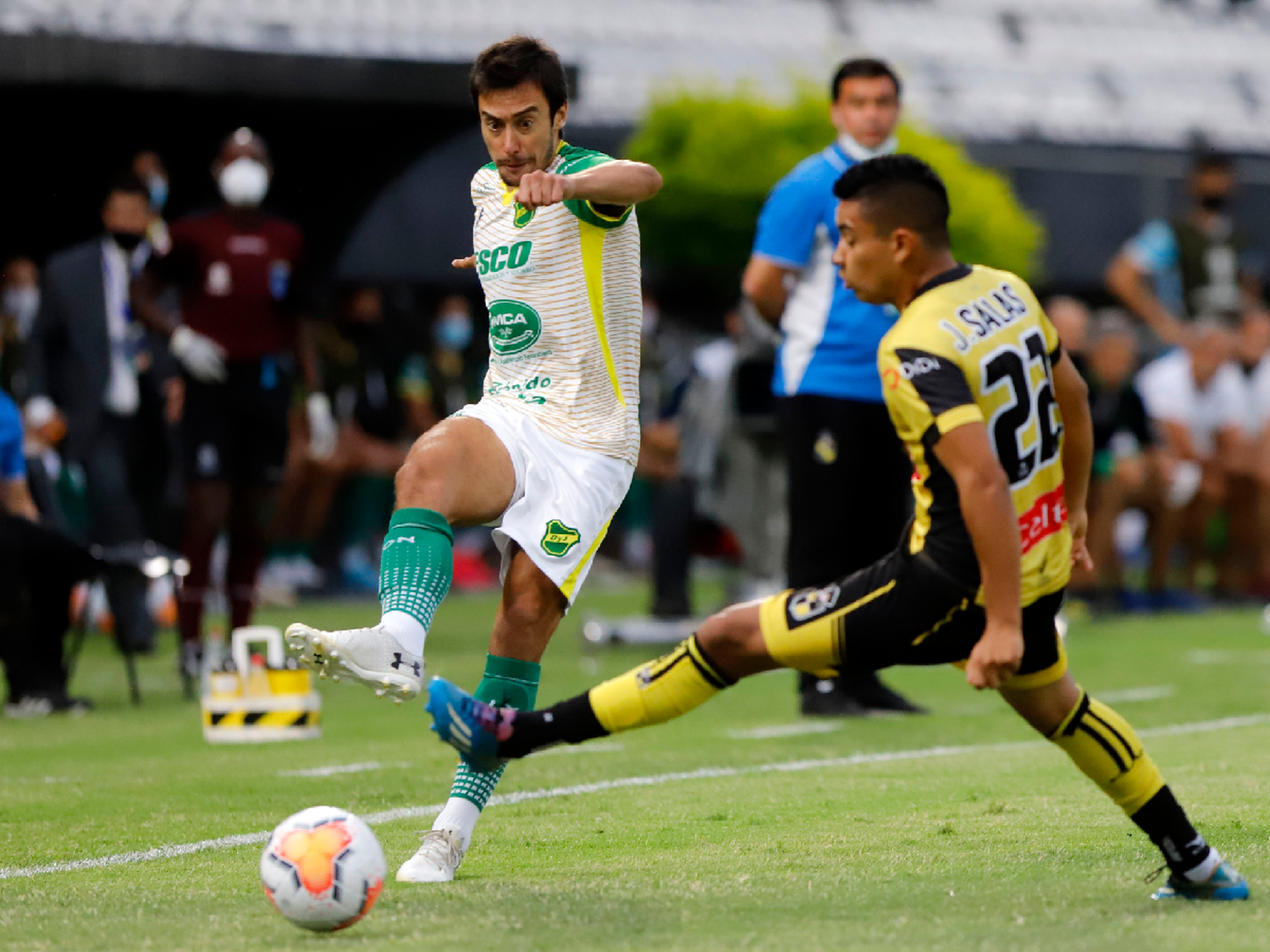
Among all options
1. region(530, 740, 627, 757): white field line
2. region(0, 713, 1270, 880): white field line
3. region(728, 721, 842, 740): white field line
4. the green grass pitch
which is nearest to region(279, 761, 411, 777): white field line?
the green grass pitch

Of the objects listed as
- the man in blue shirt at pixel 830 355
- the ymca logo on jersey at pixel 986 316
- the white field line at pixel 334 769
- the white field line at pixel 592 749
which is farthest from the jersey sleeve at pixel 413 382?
the ymca logo on jersey at pixel 986 316

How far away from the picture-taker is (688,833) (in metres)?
5.73

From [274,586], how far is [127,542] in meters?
4.70

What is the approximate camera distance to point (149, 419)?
13148 mm

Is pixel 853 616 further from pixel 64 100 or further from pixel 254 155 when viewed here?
pixel 64 100

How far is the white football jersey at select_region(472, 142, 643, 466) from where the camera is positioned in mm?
5453

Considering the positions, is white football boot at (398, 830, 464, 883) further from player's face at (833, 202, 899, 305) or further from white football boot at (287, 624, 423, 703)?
player's face at (833, 202, 899, 305)

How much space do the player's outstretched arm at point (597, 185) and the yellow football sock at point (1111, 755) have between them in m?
1.69

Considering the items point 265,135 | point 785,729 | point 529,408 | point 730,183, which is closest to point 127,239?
point 265,135

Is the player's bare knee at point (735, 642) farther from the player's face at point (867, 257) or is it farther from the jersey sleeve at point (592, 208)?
the jersey sleeve at point (592, 208)

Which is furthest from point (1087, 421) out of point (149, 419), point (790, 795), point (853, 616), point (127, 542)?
point (149, 419)

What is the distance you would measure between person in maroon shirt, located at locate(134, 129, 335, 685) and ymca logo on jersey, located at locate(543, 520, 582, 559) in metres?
5.99

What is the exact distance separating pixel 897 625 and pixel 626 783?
2487 mm

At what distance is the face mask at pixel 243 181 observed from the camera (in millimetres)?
11297
